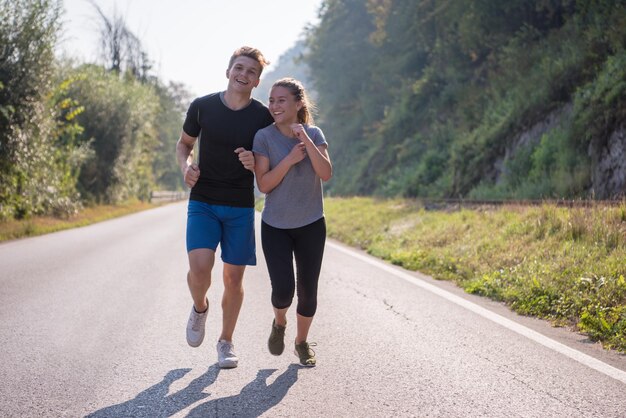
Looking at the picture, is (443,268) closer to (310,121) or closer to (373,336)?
(373,336)

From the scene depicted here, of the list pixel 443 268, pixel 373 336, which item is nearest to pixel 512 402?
pixel 373 336

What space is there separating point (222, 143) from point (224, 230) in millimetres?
608

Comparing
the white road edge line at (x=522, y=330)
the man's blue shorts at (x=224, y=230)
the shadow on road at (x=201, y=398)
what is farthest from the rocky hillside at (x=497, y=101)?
the shadow on road at (x=201, y=398)

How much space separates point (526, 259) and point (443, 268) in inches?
56.3

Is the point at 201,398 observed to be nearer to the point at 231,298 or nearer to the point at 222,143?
the point at 231,298

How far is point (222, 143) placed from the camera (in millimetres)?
4676

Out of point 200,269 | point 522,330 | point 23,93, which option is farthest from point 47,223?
point 522,330

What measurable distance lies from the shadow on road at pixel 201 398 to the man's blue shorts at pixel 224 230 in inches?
33.1

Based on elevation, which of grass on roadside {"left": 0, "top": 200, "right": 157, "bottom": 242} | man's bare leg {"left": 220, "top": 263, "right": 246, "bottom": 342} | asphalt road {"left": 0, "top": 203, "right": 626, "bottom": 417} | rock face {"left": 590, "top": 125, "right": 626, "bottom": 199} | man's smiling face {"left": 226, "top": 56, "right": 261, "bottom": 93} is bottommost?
grass on roadside {"left": 0, "top": 200, "right": 157, "bottom": 242}

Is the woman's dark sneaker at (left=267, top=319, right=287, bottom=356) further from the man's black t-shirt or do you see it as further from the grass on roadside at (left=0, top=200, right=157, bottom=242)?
the grass on roadside at (left=0, top=200, right=157, bottom=242)

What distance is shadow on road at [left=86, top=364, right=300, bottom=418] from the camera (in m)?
3.80

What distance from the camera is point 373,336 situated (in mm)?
5629

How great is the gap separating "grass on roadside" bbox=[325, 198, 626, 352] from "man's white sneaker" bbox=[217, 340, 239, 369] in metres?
2.78

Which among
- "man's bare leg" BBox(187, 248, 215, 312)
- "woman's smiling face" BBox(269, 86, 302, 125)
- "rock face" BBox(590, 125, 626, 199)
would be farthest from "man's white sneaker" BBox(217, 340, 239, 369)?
"rock face" BBox(590, 125, 626, 199)
